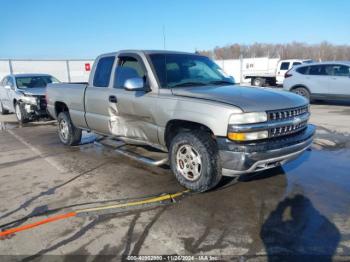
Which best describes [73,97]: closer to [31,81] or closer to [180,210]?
[180,210]

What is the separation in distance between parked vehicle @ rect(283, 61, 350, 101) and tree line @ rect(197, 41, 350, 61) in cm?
6065

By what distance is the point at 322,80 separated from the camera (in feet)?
42.4

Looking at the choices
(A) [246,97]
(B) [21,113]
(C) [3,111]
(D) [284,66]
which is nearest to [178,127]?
(A) [246,97]

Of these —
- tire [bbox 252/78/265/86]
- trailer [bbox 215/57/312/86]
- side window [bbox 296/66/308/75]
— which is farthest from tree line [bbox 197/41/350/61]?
side window [bbox 296/66/308/75]

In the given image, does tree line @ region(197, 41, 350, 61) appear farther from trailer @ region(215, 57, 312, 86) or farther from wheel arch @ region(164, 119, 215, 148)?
wheel arch @ region(164, 119, 215, 148)

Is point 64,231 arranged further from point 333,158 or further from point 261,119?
point 333,158

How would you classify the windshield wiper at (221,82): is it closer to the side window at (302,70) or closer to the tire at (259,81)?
the side window at (302,70)

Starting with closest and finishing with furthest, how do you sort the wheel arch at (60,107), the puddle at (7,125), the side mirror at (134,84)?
the side mirror at (134,84) → the wheel arch at (60,107) → the puddle at (7,125)

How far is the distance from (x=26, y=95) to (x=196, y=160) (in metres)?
8.07

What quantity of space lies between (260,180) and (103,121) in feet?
9.32

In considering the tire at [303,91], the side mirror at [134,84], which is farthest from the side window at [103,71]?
the tire at [303,91]

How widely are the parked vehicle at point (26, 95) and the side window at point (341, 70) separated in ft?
35.3

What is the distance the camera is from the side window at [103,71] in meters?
5.73

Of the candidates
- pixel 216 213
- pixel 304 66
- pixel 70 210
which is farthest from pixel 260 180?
pixel 304 66
